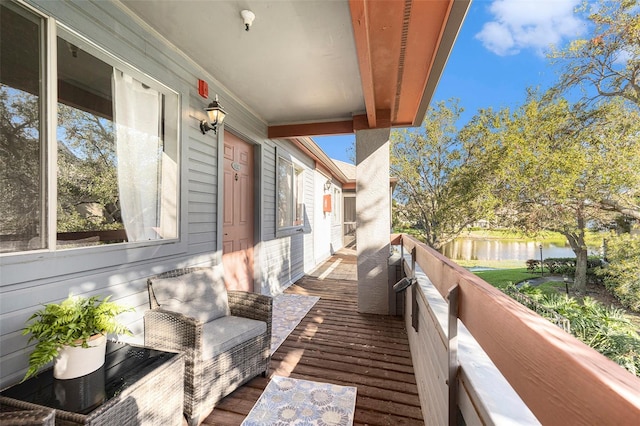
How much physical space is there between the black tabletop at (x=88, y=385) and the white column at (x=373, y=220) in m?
2.72

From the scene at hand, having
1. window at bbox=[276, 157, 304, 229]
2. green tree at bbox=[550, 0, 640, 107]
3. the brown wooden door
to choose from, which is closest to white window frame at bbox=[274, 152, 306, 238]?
window at bbox=[276, 157, 304, 229]

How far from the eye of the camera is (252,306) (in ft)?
7.77

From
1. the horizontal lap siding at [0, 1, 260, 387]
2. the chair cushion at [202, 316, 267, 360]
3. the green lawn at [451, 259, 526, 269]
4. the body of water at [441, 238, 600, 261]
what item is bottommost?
the green lawn at [451, 259, 526, 269]

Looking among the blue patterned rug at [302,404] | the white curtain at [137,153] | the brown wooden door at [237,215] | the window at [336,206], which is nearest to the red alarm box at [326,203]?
the window at [336,206]

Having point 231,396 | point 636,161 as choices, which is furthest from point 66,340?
point 636,161

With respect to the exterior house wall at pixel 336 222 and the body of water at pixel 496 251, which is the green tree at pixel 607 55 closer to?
the exterior house wall at pixel 336 222

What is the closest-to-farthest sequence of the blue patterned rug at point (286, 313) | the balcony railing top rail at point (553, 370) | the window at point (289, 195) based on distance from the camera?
1. the balcony railing top rail at point (553, 370)
2. the blue patterned rug at point (286, 313)
3. the window at point (289, 195)

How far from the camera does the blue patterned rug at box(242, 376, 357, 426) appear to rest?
1813 millimetres


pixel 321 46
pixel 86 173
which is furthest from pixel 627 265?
pixel 86 173

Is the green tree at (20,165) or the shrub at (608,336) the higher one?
the green tree at (20,165)

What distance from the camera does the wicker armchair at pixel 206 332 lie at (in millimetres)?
1795

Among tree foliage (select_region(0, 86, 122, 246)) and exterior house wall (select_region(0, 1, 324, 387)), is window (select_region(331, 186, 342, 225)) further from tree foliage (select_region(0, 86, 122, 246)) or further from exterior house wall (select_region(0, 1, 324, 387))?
tree foliage (select_region(0, 86, 122, 246))

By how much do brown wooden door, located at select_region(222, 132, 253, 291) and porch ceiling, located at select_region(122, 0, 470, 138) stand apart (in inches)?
28.9

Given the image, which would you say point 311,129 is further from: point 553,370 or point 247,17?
point 553,370
